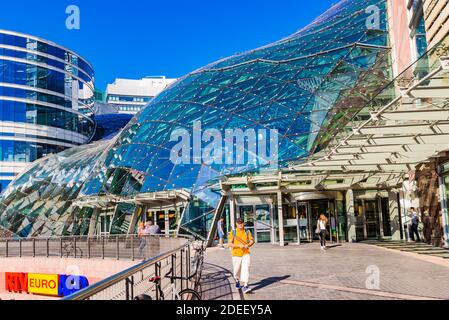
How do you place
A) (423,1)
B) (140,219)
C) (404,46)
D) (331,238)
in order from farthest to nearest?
(140,219) → (331,238) → (404,46) → (423,1)

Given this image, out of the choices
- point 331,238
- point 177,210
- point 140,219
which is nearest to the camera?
point 331,238

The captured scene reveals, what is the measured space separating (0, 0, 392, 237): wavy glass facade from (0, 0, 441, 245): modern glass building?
0.08 meters

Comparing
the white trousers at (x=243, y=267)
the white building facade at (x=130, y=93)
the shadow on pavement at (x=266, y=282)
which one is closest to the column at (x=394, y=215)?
the shadow on pavement at (x=266, y=282)

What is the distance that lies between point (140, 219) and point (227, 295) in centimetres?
1974

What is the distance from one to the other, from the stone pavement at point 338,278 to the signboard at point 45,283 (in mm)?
7999

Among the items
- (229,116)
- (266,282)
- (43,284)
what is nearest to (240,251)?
(266,282)

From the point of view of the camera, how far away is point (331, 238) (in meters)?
24.2

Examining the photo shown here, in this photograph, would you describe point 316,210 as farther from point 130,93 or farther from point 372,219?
point 130,93

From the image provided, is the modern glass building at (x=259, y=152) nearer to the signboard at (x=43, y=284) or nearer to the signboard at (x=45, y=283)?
the signboard at (x=45, y=283)

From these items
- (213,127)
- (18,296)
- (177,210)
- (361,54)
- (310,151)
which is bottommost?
(18,296)

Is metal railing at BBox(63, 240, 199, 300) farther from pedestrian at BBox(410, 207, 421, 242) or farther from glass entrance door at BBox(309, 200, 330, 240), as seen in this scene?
glass entrance door at BBox(309, 200, 330, 240)

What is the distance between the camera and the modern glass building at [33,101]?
69375 millimetres
